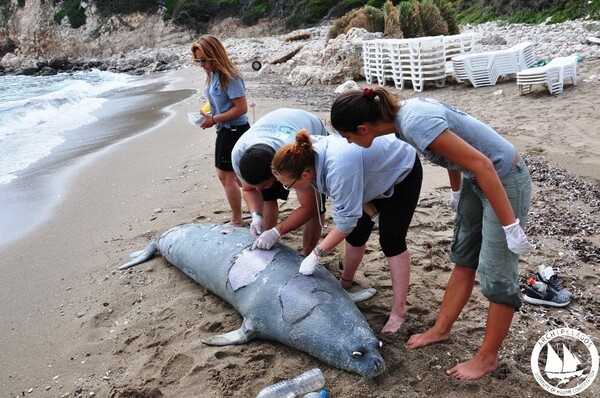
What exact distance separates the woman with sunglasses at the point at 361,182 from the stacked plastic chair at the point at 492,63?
8.17 m

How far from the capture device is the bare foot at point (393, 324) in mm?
3208

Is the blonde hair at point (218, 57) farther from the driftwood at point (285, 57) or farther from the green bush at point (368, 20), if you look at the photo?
the driftwood at point (285, 57)

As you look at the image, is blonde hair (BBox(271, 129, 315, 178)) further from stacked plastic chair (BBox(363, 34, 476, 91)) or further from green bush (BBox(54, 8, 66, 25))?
A: green bush (BBox(54, 8, 66, 25))

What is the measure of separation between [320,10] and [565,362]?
121 ft

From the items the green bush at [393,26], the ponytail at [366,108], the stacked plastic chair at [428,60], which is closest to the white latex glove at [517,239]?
the ponytail at [366,108]

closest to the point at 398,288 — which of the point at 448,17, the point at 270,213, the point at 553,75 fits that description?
the point at 270,213

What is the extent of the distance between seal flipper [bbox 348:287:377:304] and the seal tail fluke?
76.7 inches

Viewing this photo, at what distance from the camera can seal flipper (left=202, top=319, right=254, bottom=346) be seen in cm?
319

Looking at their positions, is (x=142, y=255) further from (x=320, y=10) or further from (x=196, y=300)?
(x=320, y=10)

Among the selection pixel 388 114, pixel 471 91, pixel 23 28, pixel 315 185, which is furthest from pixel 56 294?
pixel 23 28

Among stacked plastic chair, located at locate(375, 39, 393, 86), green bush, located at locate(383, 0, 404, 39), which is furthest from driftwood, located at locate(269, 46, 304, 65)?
stacked plastic chair, located at locate(375, 39, 393, 86)

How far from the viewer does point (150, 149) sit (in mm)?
8586

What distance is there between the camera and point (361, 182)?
278cm

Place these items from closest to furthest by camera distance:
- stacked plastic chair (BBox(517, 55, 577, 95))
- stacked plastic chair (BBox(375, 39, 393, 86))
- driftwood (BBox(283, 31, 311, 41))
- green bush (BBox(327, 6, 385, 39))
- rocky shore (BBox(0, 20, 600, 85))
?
1. stacked plastic chair (BBox(517, 55, 577, 95))
2. stacked plastic chair (BBox(375, 39, 393, 86))
3. rocky shore (BBox(0, 20, 600, 85))
4. green bush (BBox(327, 6, 385, 39))
5. driftwood (BBox(283, 31, 311, 41))
